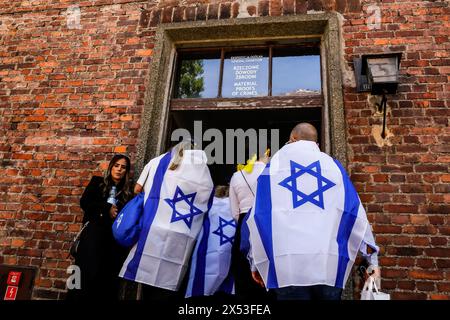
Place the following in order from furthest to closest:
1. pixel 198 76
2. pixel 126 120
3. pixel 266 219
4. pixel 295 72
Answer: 1. pixel 198 76
2. pixel 295 72
3. pixel 126 120
4. pixel 266 219

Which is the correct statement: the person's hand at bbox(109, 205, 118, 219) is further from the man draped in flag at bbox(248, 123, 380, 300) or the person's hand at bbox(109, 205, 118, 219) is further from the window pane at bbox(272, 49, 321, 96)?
the window pane at bbox(272, 49, 321, 96)

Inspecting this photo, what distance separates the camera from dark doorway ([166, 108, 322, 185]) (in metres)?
3.51

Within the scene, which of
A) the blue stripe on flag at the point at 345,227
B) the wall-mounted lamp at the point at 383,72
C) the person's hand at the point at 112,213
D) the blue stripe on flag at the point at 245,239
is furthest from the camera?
the wall-mounted lamp at the point at 383,72

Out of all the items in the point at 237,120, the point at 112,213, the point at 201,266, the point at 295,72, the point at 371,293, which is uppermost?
the point at 295,72

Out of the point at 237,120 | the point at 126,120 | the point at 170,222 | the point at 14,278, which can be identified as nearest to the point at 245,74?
the point at 237,120

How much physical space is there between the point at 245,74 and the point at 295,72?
0.53 metres

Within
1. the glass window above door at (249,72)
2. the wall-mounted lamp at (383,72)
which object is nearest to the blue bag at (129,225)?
the glass window above door at (249,72)

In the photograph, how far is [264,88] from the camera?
361 centimetres

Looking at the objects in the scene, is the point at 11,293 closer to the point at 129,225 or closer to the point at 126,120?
the point at 129,225

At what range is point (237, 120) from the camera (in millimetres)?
3727

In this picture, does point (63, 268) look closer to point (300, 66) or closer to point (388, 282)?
point (388, 282)

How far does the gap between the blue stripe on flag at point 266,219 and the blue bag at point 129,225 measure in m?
0.94

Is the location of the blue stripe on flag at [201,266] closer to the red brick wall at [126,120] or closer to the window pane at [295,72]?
the red brick wall at [126,120]

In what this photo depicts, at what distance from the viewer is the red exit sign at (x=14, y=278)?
3.06 meters
